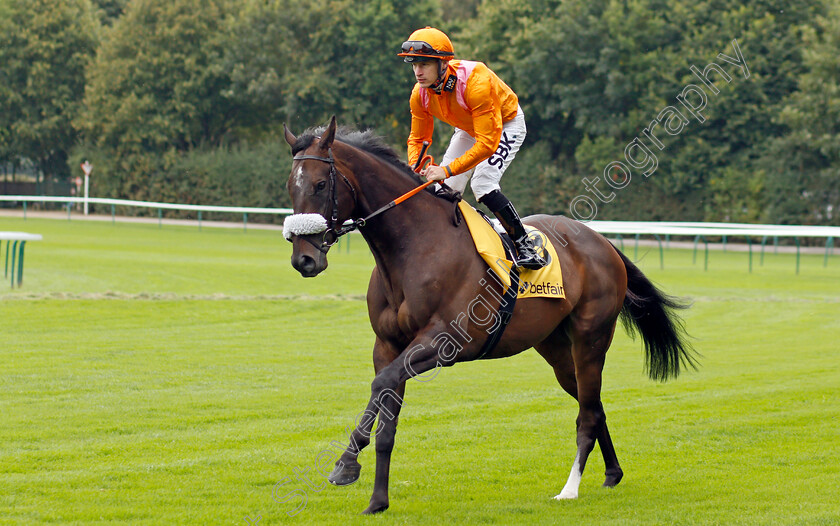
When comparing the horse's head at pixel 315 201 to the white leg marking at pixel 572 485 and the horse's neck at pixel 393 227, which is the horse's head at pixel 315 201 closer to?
the horse's neck at pixel 393 227

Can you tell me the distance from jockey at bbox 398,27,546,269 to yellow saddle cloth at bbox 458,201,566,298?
8cm

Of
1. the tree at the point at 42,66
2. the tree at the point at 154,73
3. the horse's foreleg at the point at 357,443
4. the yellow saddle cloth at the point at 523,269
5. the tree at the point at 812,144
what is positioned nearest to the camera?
the horse's foreleg at the point at 357,443

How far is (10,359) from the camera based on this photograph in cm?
962

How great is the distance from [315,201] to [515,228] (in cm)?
139

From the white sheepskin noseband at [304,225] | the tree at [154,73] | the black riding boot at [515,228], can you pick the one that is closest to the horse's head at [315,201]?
the white sheepskin noseband at [304,225]

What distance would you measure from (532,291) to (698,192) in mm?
28528

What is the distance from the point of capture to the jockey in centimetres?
525

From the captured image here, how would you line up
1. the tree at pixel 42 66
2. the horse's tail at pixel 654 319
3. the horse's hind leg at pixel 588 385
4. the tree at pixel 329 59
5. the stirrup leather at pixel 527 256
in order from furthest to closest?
the tree at pixel 42 66 < the tree at pixel 329 59 < the horse's tail at pixel 654 319 < the horse's hind leg at pixel 588 385 < the stirrup leather at pixel 527 256

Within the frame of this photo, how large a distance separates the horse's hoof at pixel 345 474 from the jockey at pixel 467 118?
1.50m

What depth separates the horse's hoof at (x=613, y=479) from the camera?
5.79 meters

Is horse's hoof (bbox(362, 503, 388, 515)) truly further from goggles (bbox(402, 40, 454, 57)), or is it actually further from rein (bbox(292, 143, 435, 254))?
goggles (bbox(402, 40, 454, 57))

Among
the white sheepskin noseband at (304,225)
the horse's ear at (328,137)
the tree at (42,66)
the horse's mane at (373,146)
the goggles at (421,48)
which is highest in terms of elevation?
the goggles at (421,48)

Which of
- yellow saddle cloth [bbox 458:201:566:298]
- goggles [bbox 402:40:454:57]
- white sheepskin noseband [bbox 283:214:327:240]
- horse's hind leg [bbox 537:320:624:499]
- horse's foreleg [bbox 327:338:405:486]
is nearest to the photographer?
white sheepskin noseband [bbox 283:214:327:240]

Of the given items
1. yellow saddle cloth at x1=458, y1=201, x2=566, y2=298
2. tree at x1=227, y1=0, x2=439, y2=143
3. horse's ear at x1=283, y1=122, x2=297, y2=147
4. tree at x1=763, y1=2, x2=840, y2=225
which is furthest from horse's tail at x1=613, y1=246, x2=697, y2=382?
tree at x1=227, y1=0, x2=439, y2=143
